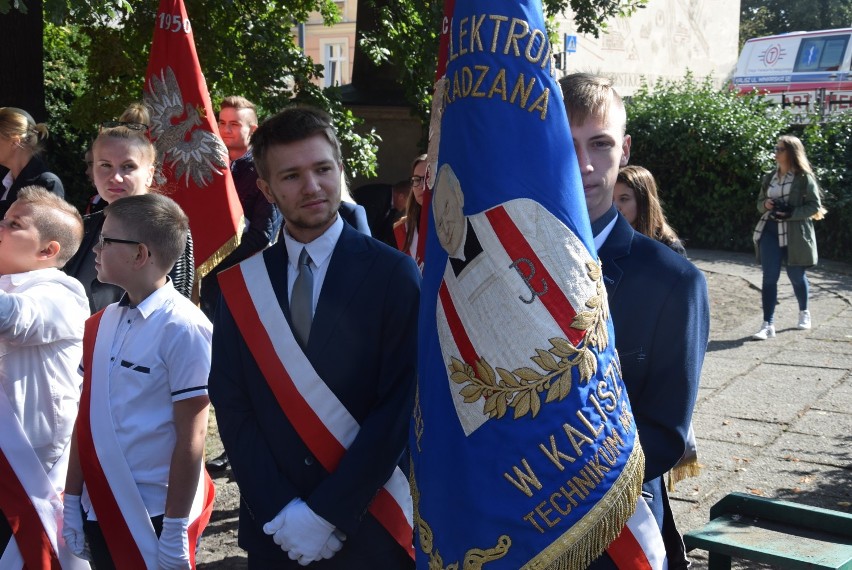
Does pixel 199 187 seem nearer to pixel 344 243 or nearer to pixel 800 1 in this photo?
pixel 344 243

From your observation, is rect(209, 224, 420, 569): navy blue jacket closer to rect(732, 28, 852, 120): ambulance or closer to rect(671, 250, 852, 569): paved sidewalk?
rect(671, 250, 852, 569): paved sidewalk

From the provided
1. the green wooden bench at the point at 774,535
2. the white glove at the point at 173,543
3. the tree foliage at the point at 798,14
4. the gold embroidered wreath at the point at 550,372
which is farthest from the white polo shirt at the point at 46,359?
the tree foliage at the point at 798,14

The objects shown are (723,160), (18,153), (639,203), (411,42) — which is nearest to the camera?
(639,203)

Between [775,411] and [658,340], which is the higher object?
[658,340]

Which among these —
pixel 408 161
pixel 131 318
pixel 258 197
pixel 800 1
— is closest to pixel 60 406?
pixel 131 318

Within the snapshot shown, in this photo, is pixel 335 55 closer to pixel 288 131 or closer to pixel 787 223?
pixel 787 223

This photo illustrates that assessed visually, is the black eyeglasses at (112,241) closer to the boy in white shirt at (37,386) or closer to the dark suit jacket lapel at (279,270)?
the boy in white shirt at (37,386)

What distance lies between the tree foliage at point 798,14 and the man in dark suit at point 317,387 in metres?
60.1

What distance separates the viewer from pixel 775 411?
7660 millimetres

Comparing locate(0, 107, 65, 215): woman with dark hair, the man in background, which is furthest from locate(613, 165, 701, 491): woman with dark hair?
locate(0, 107, 65, 215): woman with dark hair

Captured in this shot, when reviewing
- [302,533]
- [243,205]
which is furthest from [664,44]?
[302,533]

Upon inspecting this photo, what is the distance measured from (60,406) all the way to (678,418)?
2476 millimetres

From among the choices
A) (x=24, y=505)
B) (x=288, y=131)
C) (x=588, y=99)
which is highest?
(x=588, y=99)

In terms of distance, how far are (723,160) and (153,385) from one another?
1431 centimetres
